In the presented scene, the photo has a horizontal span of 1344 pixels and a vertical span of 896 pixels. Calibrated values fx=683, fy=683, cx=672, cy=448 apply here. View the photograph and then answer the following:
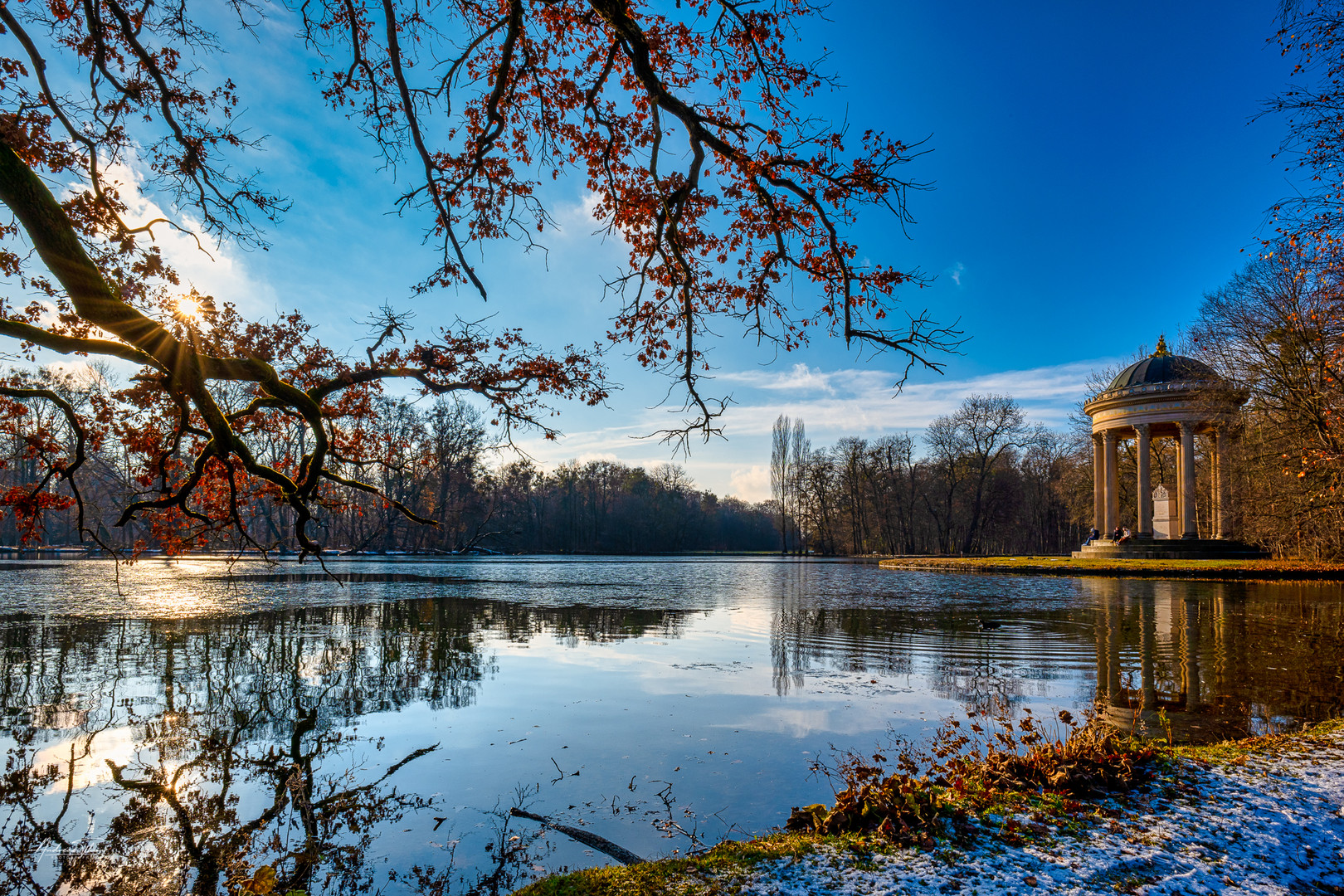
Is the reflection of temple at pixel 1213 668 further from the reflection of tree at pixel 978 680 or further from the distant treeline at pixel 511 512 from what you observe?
the distant treeline at pixel 511 512

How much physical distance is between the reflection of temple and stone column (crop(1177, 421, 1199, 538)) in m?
20.8

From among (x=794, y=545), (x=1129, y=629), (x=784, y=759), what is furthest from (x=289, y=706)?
(x=794, y=545)

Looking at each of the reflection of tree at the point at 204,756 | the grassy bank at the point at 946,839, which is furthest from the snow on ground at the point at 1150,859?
the reflection of tree at the point at 204,756

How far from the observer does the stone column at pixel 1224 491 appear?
105ft

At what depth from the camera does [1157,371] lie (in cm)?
3744

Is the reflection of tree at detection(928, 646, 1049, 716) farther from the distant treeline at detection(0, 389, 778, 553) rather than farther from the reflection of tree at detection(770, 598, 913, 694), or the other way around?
the distant treeline at detection(0, 389, 778, 553)

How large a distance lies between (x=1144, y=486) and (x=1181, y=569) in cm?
1321

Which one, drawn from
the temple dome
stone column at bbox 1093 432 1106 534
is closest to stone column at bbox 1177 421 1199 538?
the temple dome

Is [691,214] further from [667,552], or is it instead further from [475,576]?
[667,552]

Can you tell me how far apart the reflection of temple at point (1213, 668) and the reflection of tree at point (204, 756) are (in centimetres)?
587

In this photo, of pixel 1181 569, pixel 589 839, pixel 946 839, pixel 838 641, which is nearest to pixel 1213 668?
pixel 838 641

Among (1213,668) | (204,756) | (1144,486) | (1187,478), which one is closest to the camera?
(204,756)

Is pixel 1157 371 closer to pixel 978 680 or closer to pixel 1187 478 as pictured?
pixel 1187 478

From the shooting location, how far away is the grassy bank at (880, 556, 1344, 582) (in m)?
23.0
